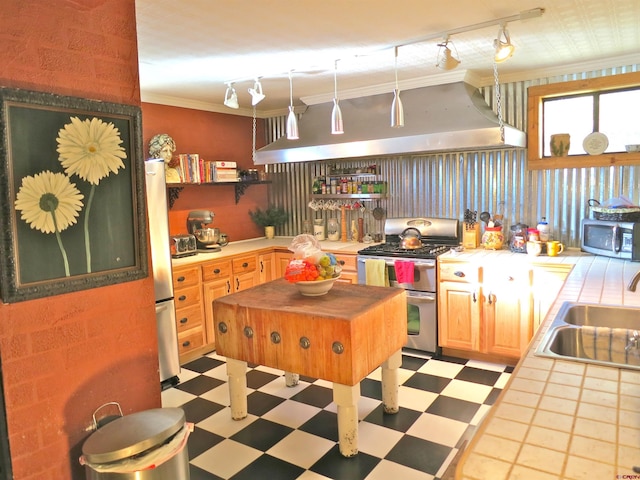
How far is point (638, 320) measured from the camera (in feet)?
7.00

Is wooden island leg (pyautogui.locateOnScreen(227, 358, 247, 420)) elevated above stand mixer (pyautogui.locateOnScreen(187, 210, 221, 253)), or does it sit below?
below

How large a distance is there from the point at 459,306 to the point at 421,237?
38.1 inches

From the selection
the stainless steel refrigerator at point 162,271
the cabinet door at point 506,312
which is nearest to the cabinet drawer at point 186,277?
the stainless steel refrigerator at point 162,271

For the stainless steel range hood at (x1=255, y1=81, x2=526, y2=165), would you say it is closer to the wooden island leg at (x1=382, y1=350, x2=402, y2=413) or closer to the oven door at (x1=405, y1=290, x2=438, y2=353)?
the oven door at (x1=405, y1=290, x2=438, y2=353)

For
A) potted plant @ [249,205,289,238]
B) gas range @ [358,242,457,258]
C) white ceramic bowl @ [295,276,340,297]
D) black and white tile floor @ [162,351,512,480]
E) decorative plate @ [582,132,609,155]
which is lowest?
black and white tile floor @ [162,351,512,480]

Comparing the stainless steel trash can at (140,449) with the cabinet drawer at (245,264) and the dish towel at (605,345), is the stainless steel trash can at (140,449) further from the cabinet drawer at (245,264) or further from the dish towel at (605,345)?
the cabinet drawer at (245,264)

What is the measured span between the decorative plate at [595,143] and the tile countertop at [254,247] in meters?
2.14

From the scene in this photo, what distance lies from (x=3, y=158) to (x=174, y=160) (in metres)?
2.97

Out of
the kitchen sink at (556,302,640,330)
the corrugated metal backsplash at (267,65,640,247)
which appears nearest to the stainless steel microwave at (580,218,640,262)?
the corrugated metal backsplash at (267,65,640,247)

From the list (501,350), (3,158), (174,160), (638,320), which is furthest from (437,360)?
(3,158)

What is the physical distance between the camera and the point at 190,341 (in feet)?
14.0

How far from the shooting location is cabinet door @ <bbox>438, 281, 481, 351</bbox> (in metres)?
3.95

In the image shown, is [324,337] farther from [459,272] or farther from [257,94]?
[257,94]

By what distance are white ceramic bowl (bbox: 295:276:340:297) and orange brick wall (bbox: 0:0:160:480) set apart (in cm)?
97
